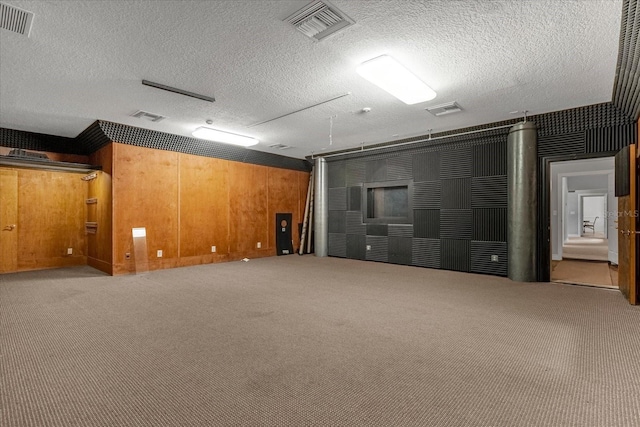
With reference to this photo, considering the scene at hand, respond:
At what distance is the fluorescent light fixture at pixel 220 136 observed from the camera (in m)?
5.70

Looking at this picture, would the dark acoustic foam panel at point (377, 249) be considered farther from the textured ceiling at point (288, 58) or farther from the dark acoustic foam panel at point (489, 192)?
the textured ceiling at point (288, 58)

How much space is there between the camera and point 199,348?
2430mm

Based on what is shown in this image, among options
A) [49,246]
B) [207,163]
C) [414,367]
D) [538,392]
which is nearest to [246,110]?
[207,163]

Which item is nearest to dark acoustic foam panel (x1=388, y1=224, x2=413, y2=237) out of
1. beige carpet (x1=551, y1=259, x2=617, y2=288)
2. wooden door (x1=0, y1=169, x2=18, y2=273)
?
beige carpet (x1=551, y1=259, x2=617, y2=288)

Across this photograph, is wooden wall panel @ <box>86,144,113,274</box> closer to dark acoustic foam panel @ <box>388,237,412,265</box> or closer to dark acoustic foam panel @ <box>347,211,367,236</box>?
dark acoustic foam panel @ <box>347,211,367,236</box>

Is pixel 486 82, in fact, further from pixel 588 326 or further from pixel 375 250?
pixel 375 250

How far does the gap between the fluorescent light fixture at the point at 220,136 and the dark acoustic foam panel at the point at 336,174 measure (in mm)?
2443

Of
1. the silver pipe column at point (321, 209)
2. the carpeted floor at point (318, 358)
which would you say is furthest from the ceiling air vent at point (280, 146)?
the carpeted floor at point (318, 358)

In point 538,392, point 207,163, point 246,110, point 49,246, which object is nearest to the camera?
point 538,392

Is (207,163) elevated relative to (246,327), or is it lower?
elevated

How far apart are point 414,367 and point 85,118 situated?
19.7 feet

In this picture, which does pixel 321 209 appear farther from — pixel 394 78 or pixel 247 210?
pixel 394 78

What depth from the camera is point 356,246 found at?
7.63 metres

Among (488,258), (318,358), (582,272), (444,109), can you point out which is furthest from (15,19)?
(582,272)
